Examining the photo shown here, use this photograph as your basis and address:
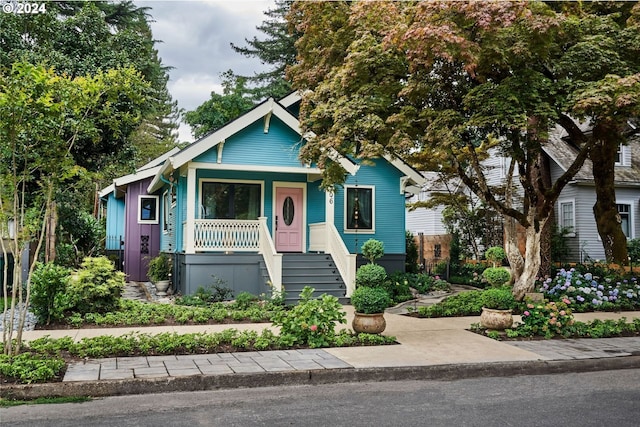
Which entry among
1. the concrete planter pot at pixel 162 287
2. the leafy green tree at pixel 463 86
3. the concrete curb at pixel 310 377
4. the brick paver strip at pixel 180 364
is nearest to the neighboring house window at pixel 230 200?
the concrete planter pot at pixel 162 287

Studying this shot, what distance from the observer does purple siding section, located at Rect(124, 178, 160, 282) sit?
2114cm

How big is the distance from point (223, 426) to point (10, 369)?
2.94m

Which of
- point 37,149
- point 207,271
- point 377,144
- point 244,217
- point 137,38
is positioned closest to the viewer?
point 37,149

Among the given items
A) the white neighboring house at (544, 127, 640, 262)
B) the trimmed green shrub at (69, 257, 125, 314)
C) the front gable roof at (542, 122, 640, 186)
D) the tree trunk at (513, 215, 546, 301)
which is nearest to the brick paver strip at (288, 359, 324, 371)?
the trimmed green shrub at (69, 257, 125, 314)

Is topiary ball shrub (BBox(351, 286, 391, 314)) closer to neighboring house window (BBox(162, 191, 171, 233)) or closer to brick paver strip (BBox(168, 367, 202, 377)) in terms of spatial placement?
brick paver strip (BBox(168, 367, 202, 377))

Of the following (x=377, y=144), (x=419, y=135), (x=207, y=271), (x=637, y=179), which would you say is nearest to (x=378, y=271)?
(x=377, y=144)

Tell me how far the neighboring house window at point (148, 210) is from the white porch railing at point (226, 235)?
271 inches

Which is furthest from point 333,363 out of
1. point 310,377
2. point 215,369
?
point 215,369

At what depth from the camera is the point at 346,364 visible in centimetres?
755

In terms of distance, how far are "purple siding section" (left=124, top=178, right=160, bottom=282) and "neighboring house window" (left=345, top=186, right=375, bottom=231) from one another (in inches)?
299

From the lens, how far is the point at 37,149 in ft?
25.5

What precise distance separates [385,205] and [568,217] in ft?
30.3

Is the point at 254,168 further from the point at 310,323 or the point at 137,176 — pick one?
the point at 310,323

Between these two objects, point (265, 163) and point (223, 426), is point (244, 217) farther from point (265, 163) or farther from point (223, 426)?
point (223, 426)
